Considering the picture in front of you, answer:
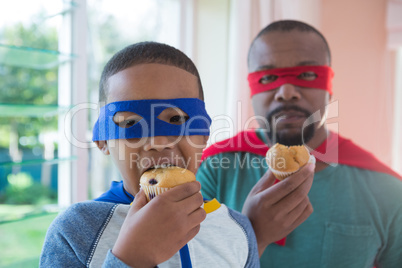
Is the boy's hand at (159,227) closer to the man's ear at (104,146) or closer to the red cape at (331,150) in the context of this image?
the man's ear at (104,146)

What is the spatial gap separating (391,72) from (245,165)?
2.55 meters

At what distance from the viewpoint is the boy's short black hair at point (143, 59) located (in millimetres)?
847

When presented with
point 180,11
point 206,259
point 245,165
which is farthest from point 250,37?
point 206,259

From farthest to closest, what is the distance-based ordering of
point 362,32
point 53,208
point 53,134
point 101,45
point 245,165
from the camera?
point 362,32 < point 101,45 < point 53,134 < point 53,208 < point 245,165

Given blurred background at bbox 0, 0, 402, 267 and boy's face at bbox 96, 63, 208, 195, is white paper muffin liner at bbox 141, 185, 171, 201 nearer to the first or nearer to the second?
boy's face at bbox 96, 63, 208, 195

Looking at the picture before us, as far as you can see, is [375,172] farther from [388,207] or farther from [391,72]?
[391,72]

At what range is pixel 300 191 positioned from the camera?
3.51ft

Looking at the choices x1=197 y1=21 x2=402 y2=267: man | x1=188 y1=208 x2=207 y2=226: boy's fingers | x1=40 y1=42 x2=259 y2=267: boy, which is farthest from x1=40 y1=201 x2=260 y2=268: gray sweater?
x1=197 y1=21 x2=402 y2=267: man

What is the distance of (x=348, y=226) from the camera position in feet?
4.49

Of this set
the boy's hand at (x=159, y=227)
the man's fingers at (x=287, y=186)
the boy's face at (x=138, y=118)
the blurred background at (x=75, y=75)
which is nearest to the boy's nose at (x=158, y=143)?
the boy's face at (x=138, y=118)

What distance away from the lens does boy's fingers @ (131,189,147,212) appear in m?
0.75

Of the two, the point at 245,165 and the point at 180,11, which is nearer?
the point at 245,165

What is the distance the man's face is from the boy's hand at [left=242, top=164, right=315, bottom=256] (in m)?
0.33

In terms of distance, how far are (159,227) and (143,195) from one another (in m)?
0.10
